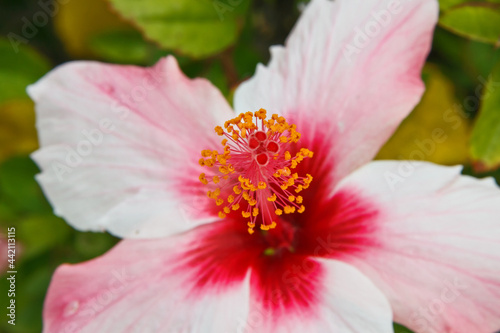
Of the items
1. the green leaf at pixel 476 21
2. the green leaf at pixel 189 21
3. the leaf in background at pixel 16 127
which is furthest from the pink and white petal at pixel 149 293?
the leaf in background at pixel 16 127

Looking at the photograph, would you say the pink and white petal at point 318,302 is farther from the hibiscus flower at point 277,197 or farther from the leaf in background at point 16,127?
the leaf in background at point 16,127

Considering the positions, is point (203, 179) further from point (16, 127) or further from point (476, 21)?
point (16, 127)

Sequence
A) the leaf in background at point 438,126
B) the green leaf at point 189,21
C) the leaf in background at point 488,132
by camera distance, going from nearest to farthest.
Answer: the leaf in background at point 488,132
the green leaf at point 189,21
the leaf in background at point 438,126

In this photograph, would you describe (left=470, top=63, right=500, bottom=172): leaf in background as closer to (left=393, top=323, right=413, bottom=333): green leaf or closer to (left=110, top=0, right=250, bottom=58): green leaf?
(left=393, top=323, right=413, bottom=333): green leaf

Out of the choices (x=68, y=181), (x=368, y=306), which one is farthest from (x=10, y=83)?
(x=368, y=306)

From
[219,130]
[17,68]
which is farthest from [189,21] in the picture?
[17,68]

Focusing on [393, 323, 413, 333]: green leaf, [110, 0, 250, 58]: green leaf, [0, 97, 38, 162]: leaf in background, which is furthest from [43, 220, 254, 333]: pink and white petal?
[0, 97, 38, 162]: leaf in background
